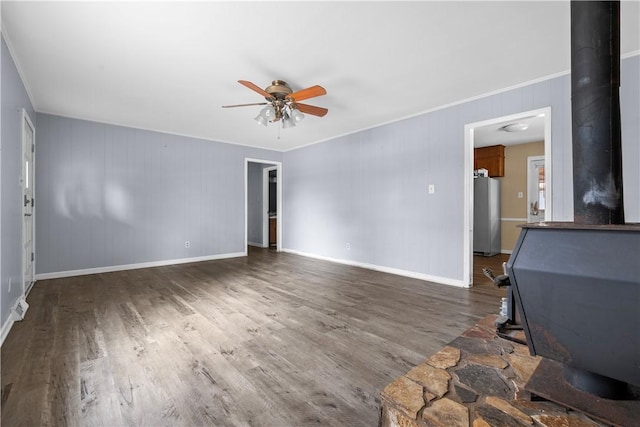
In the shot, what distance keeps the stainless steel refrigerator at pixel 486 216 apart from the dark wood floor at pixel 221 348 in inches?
108

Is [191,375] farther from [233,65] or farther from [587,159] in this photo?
[233,65]

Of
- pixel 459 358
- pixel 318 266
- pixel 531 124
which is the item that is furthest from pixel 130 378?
pixel 531 124

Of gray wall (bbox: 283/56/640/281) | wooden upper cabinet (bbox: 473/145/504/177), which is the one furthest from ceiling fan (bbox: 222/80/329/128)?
wooden upper cabinet (bbox: 473/145/504/177)

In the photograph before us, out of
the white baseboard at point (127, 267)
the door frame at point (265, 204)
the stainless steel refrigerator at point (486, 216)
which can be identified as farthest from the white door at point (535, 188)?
the white baseboard at point (127, 267)

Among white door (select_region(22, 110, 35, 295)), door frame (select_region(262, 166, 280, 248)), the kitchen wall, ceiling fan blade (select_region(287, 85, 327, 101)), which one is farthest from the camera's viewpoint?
door frame (select_region(262, 166, 280, 248))

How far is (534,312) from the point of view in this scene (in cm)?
90

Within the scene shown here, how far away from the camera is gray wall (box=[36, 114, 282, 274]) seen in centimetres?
409

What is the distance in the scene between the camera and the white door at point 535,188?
5.80m

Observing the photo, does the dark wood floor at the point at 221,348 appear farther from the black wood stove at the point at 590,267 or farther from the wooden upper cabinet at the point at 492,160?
the wooden upper cabinet at the point at 492,160

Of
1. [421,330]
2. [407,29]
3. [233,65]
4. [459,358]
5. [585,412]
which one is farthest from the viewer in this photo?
[233,65]

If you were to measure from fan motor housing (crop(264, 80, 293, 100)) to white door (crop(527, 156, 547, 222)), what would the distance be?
559cm

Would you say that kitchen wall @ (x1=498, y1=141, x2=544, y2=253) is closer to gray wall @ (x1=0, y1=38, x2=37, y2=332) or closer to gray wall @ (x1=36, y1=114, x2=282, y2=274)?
gray wall @ (x1=36, y1=114, x2=282, y2=274)

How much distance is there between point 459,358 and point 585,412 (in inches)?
16.9

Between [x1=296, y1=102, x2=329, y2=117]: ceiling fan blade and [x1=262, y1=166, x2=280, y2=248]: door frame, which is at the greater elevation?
[x1=296, y1=102, x2=329, y2=117]: ceiling fan blade
